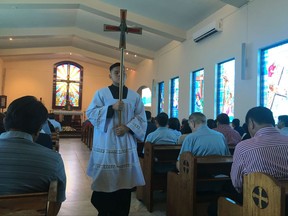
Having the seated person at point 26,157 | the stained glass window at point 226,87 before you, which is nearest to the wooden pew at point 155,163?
the seated person at point 26,157

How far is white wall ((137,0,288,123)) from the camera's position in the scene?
209 inches

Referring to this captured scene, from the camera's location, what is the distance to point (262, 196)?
58.9 inches

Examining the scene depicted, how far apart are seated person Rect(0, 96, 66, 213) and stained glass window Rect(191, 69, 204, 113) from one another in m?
6.85

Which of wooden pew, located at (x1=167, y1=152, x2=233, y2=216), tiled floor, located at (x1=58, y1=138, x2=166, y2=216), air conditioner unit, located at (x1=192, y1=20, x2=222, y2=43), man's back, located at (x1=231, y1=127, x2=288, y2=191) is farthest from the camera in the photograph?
air conditioner unit, located at (x1=192, y1=20, x2=222, y2=43)

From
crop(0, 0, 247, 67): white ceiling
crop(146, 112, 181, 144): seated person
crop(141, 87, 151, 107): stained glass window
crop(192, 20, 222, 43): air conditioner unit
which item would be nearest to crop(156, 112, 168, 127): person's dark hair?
crop(146, 112, 181, 144): seated person

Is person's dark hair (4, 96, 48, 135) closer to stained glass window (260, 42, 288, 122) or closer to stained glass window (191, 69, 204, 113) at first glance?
stained glass window (260, 42, 288, 122)

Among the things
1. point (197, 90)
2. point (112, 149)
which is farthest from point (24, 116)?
point (197, 90)

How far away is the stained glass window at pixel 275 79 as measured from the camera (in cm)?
509

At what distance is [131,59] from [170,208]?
1128 cm

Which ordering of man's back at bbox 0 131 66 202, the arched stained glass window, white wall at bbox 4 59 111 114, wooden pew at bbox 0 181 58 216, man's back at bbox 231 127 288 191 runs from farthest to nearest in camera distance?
the arched stained glass window < white wall at bbox 4 59 111 114 < man's back at bbox 231 127 288 191 < man's back at bbox 0 131 66 202 < wooden pew at bbox 0 181 58 216

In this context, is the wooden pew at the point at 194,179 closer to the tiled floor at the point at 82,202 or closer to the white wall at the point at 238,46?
the tiled floor at the point at 82,202

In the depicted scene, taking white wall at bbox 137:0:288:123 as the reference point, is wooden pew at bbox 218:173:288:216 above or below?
A: below

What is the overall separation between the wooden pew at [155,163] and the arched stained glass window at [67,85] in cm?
1274

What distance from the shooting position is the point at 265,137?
5.95 feet
